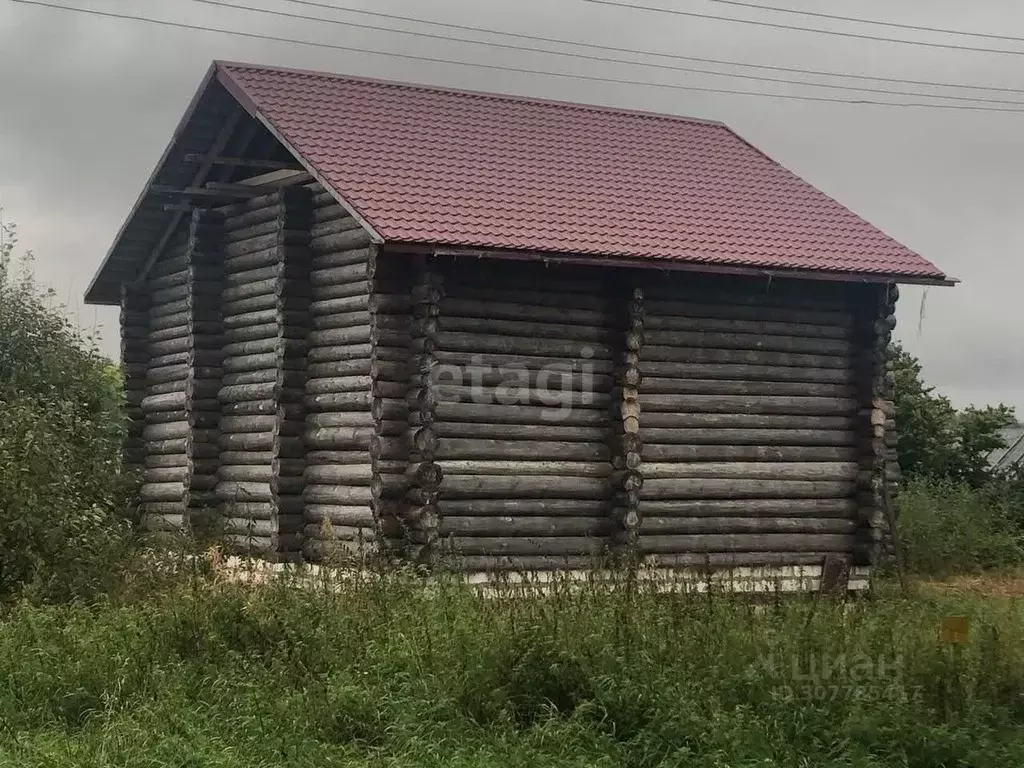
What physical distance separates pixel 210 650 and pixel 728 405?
8.55m

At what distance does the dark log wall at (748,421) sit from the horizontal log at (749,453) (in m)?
0.01

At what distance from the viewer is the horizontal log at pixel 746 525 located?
16.8 meters

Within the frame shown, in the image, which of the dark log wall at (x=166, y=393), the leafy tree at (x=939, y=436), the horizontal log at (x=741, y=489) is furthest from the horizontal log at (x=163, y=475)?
the leafy tree at (x=939, y=436)

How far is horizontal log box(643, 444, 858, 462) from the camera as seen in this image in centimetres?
1686

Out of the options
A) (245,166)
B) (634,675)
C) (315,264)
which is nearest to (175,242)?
(245,166)

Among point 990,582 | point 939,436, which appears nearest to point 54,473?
point 990,582

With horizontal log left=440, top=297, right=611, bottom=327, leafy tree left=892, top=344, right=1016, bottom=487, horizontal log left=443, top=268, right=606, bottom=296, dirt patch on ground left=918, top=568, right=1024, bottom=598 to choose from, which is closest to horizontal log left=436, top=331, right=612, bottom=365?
horizontal log left=440, top=297, right=611, bottom=327

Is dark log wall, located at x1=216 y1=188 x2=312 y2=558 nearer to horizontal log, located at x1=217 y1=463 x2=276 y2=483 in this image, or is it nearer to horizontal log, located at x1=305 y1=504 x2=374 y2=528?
horizontal log, located at x1=217 y1=463 x2=276 y2=483

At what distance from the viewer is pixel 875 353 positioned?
18172 millimetres

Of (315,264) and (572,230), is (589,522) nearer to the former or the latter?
(572,230)

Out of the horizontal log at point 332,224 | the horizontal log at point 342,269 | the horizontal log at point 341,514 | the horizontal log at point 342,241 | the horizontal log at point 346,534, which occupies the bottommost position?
the horizontal log at point 346,534

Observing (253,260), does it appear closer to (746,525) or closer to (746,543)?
(746,525)

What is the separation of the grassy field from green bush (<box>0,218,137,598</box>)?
288 centimetres

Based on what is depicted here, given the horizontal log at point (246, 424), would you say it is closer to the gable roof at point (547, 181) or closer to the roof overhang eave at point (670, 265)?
the gable roof at point (547, 181)
